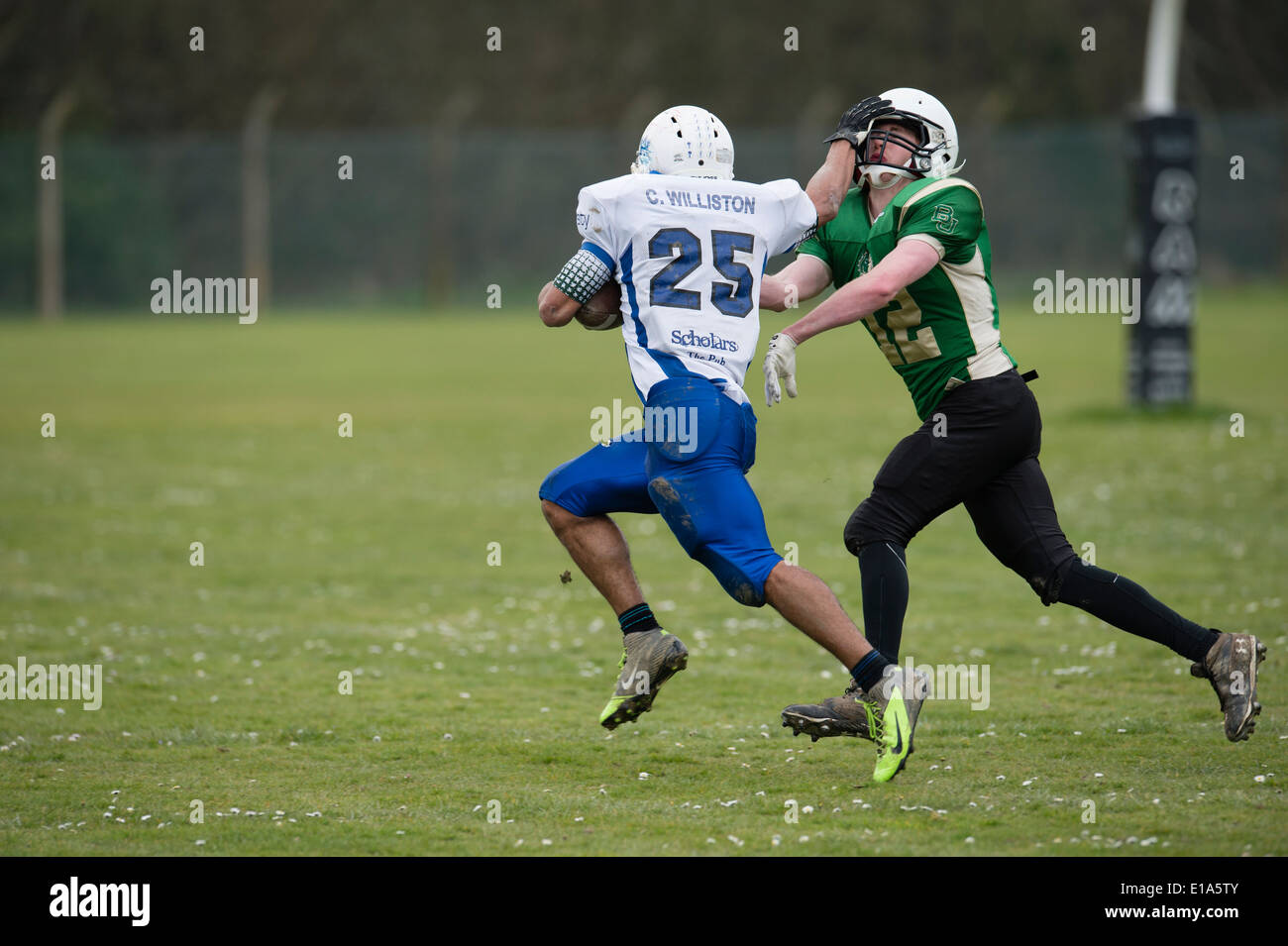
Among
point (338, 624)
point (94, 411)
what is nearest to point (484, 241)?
point (94, 411)

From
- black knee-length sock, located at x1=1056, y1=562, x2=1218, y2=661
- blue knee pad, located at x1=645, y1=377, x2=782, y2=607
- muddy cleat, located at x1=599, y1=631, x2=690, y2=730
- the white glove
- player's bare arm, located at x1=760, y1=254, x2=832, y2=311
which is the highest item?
player's bare arm, located at x1=760, y1=254, x2=832, y2=311

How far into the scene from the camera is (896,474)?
5.96 meters

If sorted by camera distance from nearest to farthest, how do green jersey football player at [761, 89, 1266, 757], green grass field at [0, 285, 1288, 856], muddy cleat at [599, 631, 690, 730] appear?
green grass field at [0, 285, 1288, 856] < green jersey football player at [761, 89, 1266, 757] < muddy cleat at [599, 631, 690, 730]

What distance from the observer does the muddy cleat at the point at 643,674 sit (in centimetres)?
596

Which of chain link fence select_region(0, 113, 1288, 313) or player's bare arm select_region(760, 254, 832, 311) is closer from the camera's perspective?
player's bare arm select_region(760, 254, 832, 311)

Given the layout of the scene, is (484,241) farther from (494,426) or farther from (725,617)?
(725,617)

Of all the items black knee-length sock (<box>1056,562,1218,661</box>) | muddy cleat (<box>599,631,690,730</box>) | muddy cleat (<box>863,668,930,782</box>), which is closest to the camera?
muddy cleat (<box>863,668,930,782</box>)

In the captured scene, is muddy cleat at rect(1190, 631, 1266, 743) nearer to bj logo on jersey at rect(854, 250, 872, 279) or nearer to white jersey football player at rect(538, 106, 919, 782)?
white jersey football player at rect(538, 106, 919, 782)

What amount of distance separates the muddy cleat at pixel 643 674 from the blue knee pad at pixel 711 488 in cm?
41

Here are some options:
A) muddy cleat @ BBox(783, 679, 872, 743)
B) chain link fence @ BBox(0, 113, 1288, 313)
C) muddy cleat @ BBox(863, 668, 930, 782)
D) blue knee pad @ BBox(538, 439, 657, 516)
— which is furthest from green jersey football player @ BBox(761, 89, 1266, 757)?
chain link fence @ BBox(0, 113, 1288, 313)

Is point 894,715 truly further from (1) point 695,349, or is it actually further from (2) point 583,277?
(2) point 583,277

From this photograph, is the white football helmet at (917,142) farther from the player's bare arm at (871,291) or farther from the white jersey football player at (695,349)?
the player's bare arm at (871,291)

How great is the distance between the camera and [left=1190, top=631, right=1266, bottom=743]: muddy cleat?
566 cm

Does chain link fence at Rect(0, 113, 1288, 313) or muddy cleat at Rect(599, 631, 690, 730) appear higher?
chain link fence at Rect(0, 113, 1288, 313)
